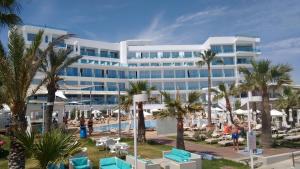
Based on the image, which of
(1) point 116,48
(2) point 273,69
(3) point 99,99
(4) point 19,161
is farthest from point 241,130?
(1) point 116,48

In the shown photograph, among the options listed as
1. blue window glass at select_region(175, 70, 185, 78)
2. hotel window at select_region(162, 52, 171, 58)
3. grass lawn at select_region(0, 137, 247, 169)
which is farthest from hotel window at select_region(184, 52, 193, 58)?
grass lawn at select_region(0, 137, 247, 169)

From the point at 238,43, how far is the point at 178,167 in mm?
70923

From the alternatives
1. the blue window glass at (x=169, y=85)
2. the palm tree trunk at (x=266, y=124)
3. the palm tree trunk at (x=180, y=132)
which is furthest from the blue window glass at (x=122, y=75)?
the palm tree trunk at (x=180, y=132)

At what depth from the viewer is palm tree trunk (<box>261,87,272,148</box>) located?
22.8 meters

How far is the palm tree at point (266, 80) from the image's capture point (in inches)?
892

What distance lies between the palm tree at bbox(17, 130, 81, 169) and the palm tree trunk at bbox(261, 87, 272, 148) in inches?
622

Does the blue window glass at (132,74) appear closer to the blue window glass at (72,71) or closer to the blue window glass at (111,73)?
the blue window glass at (111,73)

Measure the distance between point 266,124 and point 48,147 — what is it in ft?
54.8

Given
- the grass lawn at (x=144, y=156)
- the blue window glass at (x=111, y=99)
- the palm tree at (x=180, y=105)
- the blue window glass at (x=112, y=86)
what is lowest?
the grass lawn at (x=144, y=156)

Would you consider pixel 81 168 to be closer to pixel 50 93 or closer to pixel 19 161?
pixel 19 161

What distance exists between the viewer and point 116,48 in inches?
3187

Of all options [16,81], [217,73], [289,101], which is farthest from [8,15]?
[217,73]

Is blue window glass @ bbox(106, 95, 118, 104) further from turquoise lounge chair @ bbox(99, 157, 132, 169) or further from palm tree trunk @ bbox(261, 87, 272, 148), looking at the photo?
turquoise lounge chair @ bbox(99, 157, 132, 169)

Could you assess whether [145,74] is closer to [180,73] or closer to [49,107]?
[180,73]
